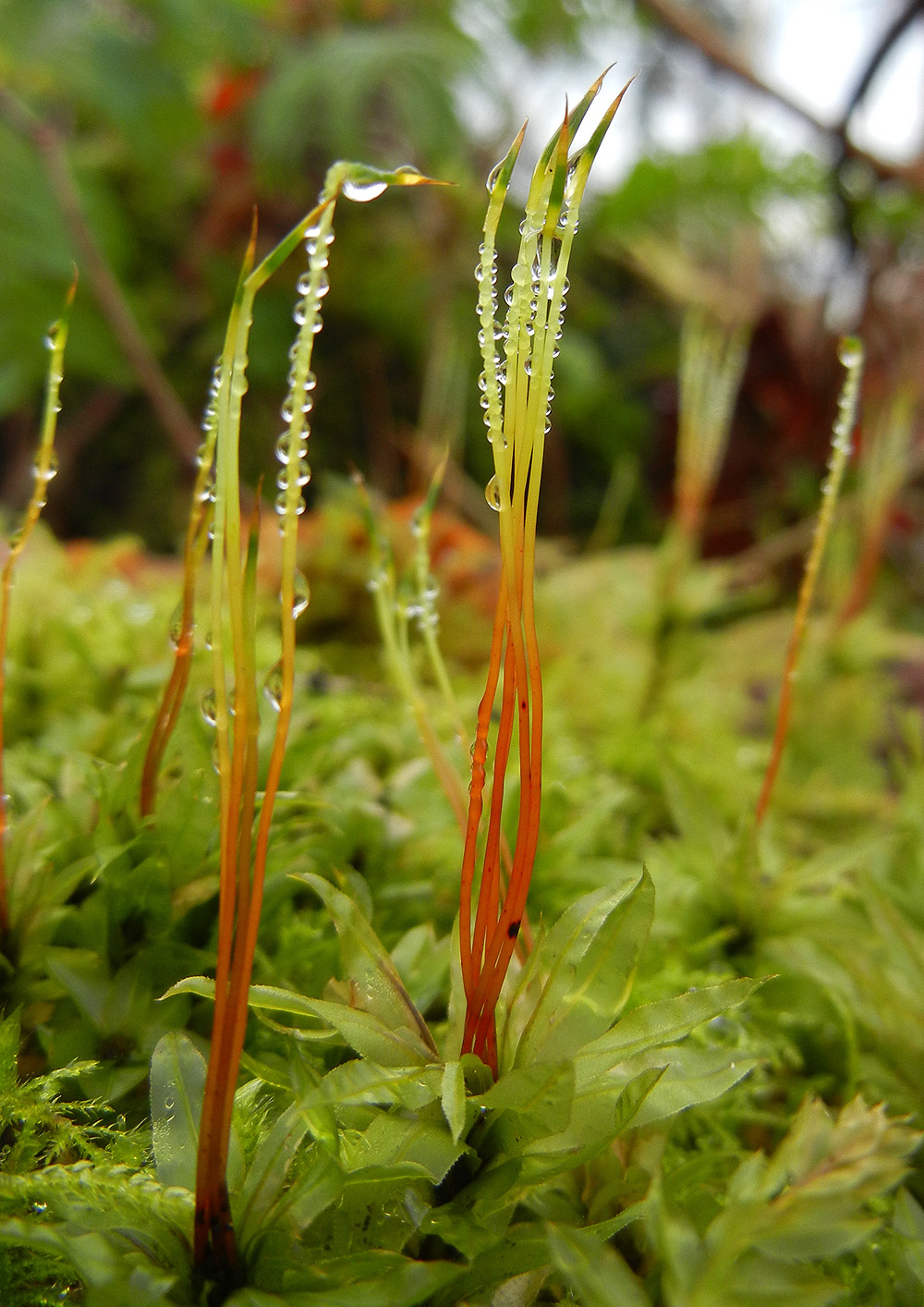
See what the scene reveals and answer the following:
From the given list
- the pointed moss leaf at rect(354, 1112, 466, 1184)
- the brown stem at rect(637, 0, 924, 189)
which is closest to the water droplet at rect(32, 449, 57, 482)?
the pointed moss leaf at rect(354, 1112, 466, 1184)

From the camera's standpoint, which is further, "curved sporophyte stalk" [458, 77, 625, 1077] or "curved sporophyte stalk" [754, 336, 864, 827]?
"curved sporophyte stalk" [754, 336, 864, 827]

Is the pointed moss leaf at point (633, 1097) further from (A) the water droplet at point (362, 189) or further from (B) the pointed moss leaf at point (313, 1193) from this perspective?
(A) the water droplet at point (362, 189)

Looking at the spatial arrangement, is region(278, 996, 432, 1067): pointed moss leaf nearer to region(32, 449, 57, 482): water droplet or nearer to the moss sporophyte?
the moss sporophyte

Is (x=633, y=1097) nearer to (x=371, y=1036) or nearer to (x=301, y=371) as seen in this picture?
(x=371, y=1036)

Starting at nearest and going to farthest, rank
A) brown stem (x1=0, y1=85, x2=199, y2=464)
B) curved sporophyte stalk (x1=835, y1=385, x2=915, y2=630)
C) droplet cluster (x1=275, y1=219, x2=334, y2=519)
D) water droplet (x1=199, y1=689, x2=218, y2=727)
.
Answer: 1. droplet cluster (x1=275, y1=219, x2=334, y2=519)
2. water droplet (x1=199, y1=689, x2=218, y2=727)
3. curved sporophyte stalk (x1=835, y1=385, x2=915, y2=630)
4. brown stem (x1=0, y1=85, x2=199, y2=464)

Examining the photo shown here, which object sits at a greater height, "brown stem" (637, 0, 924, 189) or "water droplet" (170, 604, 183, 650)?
"brown stem" (637, 0, 924, 189)

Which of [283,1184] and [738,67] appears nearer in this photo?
[283,1184]

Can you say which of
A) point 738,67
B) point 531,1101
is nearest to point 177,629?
point 531,1101
